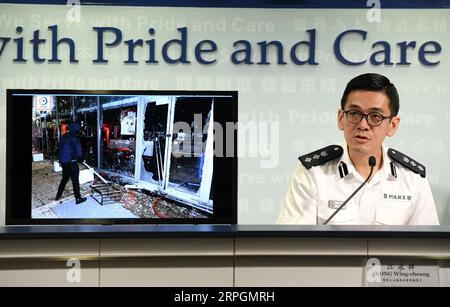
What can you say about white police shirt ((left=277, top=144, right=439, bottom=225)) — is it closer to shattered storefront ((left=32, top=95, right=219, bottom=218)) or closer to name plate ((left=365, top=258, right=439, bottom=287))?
shattered storefront ((left=32, top=95, right=219, bottom=218))

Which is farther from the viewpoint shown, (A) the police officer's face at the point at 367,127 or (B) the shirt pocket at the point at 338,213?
(A) the police officer's face at the point at 367,127

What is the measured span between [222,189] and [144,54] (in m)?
1.33

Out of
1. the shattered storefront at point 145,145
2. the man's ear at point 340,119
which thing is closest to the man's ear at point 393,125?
the man's ear at point 340,119

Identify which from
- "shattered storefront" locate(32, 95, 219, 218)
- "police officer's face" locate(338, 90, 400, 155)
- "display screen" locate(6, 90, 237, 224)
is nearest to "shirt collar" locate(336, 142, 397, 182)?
"police officer's face" locate(338, 90, 400, 155)

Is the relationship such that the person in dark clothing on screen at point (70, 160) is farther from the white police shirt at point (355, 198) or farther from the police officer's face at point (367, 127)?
the police officer's face at point (367, 127)

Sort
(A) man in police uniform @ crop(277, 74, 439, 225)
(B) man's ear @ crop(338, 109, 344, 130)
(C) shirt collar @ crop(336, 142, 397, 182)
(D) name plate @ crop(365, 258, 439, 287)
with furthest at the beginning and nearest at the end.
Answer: (B) man's ear @ crop(338, 109, 344, 130), (C) shirt collar @ crop(336, 142, 397, 182), (A) man in police uniform @ crop(277, 74, 439, 225), (D) name plate @ crop(365, 258, 439, 287)

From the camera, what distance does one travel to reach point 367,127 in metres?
3.46

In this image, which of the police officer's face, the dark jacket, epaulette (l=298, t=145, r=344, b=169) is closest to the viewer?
epaulette (l=298, t=145, r=344, b=169)

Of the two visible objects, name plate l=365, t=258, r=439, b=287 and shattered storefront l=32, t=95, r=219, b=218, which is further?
shattered storefront l=32, t=95, r=219, b=218

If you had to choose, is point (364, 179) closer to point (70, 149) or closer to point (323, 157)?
point (323, 157)

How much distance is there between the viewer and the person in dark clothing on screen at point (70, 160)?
3541mm

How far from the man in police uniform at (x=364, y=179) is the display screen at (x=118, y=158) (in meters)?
0.63

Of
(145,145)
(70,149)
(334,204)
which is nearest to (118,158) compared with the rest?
(145,145)

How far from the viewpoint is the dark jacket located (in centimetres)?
353
